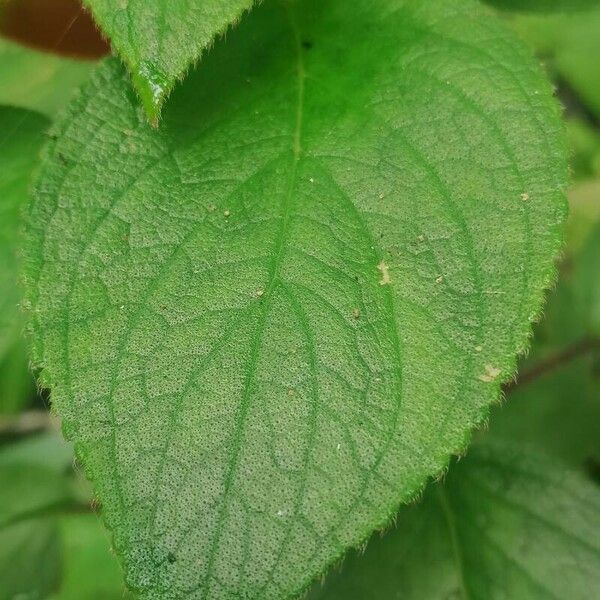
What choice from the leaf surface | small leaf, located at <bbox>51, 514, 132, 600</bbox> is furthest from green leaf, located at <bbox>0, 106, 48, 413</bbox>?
the leaf surface

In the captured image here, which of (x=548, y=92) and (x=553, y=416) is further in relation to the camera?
(x=553, y=416)

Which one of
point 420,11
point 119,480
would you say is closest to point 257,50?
point 420,11

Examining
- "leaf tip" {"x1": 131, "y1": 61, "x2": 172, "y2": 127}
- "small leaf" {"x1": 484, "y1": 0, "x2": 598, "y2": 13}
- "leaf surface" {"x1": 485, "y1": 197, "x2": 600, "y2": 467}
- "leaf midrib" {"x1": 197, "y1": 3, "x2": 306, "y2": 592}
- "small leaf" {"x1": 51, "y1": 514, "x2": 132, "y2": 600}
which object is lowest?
"small leaf" {"x1": 51, "y1": 514, "x2": 132, "y2": 600}

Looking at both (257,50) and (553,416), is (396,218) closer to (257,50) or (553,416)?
(257,50)

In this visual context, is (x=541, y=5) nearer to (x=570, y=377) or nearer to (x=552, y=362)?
(x=552, y=362)

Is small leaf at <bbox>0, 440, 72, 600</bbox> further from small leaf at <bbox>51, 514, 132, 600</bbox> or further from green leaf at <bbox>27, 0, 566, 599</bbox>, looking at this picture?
green leaf at <bbox>27, 0, 566, 599</bbox>

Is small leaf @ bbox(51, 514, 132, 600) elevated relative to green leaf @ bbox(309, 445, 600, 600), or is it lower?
lower
